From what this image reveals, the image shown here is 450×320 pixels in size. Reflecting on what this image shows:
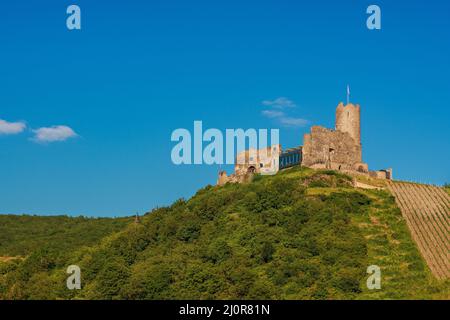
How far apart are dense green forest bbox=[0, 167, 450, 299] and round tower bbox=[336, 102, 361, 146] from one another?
8437 millimetres

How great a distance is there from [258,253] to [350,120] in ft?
89.9

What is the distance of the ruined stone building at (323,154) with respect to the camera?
81.4 metres

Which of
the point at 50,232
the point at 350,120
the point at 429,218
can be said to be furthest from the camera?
the point at 50,232

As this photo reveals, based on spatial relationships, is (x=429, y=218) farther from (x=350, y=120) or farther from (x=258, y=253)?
(x=350, y=120)

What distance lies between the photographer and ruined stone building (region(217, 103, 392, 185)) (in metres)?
81.4

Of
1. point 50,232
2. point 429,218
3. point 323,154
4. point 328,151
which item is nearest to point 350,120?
point 328,151

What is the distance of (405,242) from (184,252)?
1862cm

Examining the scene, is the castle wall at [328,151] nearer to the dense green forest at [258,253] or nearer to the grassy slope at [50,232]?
the dense green forest at [258,253]

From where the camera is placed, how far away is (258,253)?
208ft

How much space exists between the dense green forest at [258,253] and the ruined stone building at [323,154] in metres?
3.10

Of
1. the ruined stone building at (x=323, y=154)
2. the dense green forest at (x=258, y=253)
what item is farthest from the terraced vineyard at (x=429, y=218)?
the ruined stone building at (x=323, y=154)

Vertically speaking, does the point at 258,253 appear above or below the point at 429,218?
below

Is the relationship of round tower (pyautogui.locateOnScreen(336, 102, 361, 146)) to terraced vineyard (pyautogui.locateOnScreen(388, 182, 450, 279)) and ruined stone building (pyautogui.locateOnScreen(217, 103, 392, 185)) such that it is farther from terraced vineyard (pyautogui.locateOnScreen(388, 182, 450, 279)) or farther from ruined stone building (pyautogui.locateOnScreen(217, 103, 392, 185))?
terraced vineyard (pyautogui.locateOnScreen(388, 182, 450, 279))
